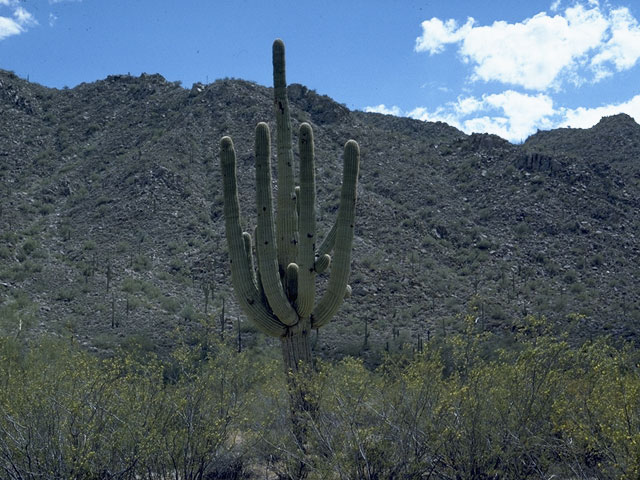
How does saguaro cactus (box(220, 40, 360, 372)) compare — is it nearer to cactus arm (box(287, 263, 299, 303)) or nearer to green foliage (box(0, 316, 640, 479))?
cactus arm (box(287, 263, 299, 303))

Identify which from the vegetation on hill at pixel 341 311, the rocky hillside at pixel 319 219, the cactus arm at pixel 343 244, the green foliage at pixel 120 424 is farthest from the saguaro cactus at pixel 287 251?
the rocky hillside at pixel 319 219

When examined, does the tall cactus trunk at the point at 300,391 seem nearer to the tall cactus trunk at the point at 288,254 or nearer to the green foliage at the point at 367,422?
the tall cactus trunk at the point at 288,254

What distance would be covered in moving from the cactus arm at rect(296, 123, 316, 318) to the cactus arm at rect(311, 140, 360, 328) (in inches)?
12.6

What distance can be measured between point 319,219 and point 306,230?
21.6 metres

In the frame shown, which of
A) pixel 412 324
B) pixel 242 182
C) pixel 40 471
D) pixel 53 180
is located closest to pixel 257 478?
pixel 40 471

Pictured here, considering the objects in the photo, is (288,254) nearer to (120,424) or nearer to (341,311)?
(120,424)

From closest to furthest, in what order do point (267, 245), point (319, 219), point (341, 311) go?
point (267, 245)
point (341, 311)
point (319, 219)

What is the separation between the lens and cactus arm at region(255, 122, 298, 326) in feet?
36.6

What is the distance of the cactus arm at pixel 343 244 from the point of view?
447 inches

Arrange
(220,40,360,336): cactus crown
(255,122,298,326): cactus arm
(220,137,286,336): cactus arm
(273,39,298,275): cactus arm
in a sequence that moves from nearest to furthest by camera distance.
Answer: (255,122,298,326): cactus arm, (220,40,360,336): cactus crown, (220,137,286,336): cactus arm, (273,39,298,275): cactus arm

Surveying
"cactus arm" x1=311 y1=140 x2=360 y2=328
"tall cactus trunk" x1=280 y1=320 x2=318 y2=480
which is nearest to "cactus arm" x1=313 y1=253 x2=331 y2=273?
"cactus arm" x1=311 y1=140 x2=360 y2=328

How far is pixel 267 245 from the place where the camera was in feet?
36.7

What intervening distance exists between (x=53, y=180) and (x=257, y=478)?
3065 cm

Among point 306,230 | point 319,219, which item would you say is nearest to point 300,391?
point 306,230
